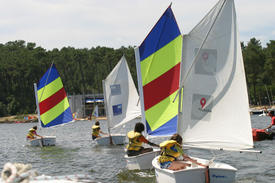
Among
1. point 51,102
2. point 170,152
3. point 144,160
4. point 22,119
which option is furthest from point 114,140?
point 22,119

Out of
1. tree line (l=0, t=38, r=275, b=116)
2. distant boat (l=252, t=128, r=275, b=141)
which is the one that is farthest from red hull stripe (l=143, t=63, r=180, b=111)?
tree line (l=0, t=38, r=275, b=116)

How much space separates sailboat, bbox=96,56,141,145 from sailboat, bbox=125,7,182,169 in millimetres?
9153

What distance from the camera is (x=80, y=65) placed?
122 meters

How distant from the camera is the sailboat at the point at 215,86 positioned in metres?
11.8

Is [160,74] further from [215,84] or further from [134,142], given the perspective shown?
[215,84]

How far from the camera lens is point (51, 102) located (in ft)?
103

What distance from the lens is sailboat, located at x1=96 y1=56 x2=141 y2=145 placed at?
26188mm

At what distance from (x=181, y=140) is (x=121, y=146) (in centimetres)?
1386

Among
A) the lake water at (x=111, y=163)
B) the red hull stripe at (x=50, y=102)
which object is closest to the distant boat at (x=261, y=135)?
the lake water at (x=111, y=163)

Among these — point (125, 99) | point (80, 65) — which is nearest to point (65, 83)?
point (80, 65)

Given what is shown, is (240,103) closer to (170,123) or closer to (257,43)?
(170,123)

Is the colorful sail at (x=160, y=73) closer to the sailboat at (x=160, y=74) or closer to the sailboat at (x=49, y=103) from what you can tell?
the sailboat at (x=160, y=74)

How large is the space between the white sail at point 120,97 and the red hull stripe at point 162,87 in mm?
9252

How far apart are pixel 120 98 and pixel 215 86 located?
14.7m
